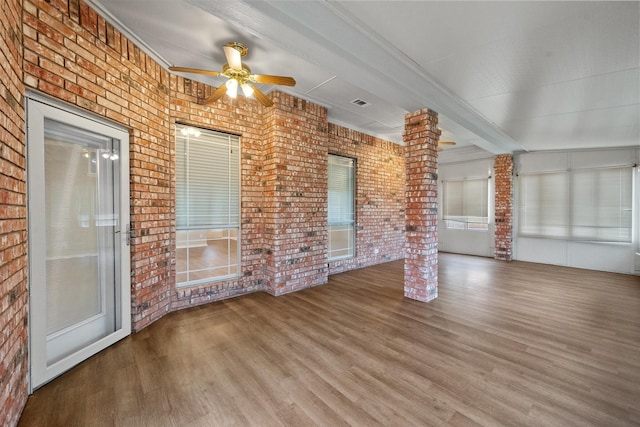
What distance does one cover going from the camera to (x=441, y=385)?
208cm

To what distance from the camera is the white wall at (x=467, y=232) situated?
7.73 meters

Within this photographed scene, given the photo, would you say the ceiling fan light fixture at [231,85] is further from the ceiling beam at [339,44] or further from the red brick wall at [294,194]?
the red brick wall at [294,194]

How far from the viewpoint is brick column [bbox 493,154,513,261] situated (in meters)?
7.18

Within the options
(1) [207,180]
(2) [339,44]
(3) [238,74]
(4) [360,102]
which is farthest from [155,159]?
(4) [360,102]

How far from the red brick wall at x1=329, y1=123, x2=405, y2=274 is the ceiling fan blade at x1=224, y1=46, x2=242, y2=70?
3.00 metres

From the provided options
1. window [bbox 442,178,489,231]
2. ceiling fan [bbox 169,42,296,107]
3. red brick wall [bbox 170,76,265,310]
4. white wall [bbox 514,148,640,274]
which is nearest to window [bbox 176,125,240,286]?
red brick wall [bbox 170,76,265,310]

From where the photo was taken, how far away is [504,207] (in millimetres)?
7270

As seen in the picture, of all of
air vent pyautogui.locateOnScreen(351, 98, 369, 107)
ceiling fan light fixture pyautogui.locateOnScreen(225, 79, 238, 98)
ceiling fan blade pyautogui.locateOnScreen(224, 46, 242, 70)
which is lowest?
ceiling fan light fixture pyautogui.locateOnScreen(225, 79, 238, 98)

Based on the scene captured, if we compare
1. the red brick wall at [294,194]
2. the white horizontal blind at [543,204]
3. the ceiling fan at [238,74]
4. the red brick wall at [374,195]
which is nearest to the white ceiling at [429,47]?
the ceiling fan at [238,74]

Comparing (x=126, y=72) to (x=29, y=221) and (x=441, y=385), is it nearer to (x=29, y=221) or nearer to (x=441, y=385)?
(x=29, y=221)

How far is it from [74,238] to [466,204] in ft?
30.0

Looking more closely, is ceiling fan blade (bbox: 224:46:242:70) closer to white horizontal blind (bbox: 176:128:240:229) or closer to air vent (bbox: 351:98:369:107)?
white horizontal blind (bbox: 176:128:240:229)

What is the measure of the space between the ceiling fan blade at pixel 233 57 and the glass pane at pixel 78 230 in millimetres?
1523

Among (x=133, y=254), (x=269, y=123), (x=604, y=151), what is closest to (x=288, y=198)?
(x=269, y=123)
